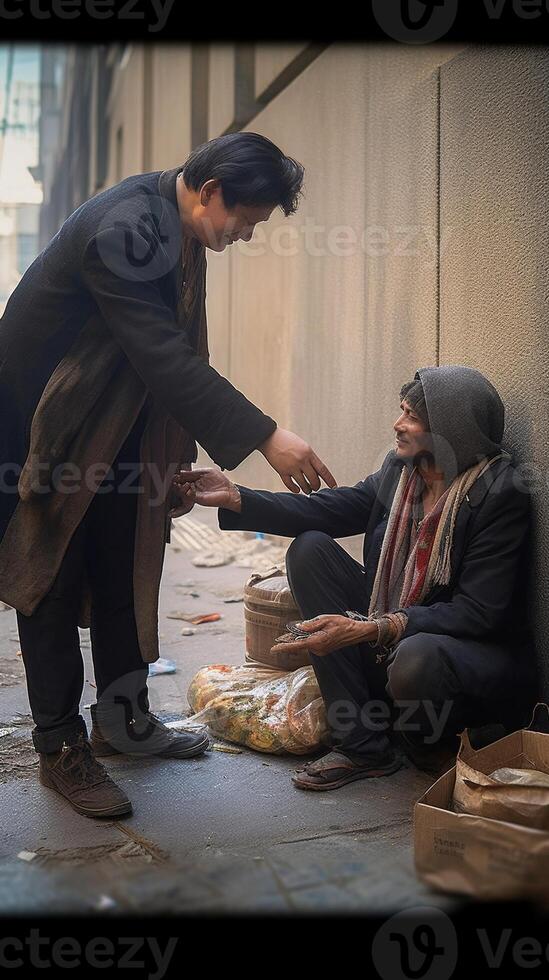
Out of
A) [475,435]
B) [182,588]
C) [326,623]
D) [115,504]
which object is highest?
[475,435]

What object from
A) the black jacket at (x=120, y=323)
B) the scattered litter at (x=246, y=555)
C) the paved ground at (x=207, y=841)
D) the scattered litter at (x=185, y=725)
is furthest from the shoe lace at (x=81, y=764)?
the scattered litter at (x=246, y=555)

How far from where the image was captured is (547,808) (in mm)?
2316

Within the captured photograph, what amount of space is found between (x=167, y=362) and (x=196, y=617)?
2.88 m

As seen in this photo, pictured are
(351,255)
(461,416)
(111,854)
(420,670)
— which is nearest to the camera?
(111,854)

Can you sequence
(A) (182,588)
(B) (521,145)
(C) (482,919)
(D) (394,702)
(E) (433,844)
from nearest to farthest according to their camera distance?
(C) (482,919) < (E) (433,844) < (D) (394,702) < (B) (521,145) < (A) (182,588)

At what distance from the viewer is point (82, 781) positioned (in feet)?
9.41

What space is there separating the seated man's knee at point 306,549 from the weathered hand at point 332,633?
323 millimetres

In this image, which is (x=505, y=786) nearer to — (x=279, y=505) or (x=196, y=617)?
(x=279, y=505)

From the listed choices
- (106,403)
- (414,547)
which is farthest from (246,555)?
(106,403)

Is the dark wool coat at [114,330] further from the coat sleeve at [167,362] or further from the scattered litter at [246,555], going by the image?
the scattered litter at [246,555]

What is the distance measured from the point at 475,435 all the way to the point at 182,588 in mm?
3542

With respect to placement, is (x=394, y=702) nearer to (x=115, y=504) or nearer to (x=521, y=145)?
(x=115, y=504)

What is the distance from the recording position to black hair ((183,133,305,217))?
2.72 metres

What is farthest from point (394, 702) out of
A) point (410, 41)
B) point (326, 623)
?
point (410, 41)
